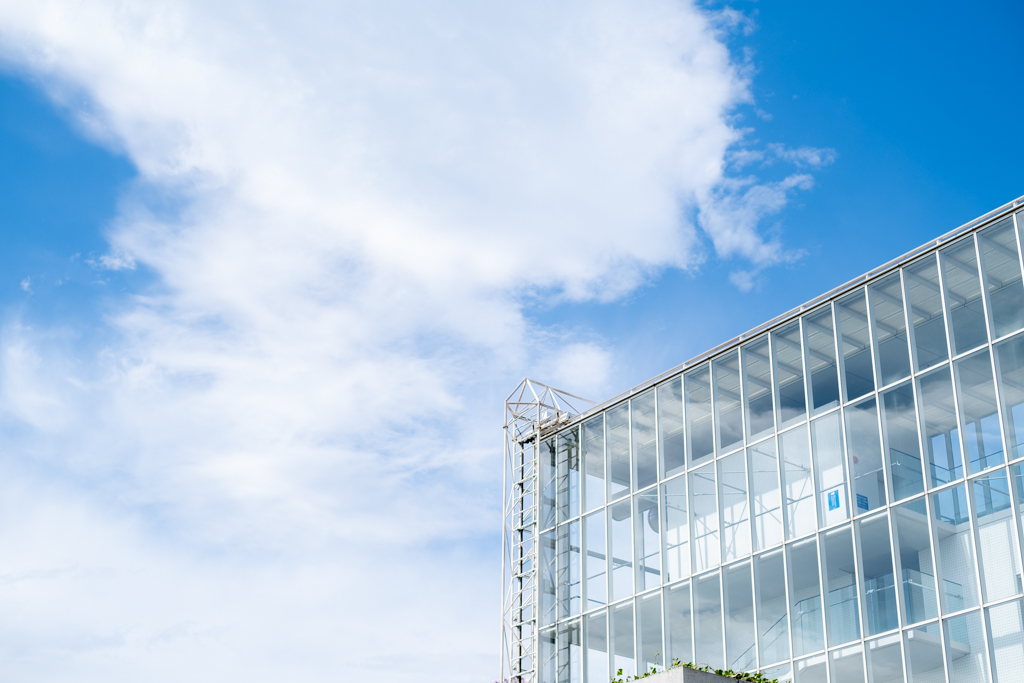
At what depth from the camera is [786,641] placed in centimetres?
2806

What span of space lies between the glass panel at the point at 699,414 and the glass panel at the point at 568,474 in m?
5.27

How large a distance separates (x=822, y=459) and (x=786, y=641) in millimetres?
4739

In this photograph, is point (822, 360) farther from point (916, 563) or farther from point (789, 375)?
point (916, 563)

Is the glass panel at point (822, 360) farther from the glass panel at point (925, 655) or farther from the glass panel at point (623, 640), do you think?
the glass panel at point (623, 640)

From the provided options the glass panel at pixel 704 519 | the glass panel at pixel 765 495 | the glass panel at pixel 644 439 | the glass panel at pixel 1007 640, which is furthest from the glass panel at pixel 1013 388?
the glass panel at pixel 644 439

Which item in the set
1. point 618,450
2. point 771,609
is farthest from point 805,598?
point 618,450

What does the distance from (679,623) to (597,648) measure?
349 centimetres

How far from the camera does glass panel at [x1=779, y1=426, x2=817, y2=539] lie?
94.4 feet

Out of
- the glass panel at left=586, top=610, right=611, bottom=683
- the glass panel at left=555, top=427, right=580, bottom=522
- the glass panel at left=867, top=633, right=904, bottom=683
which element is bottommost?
the glass panel at left=867, top=633, right=904, bottom=683

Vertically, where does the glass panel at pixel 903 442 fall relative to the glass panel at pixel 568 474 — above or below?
below

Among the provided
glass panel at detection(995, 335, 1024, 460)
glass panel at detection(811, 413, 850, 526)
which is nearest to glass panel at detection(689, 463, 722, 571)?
glass panel at detection(811, 413, 850, 526)

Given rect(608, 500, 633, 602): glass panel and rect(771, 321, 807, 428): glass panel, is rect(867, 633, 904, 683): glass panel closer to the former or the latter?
rect(771, 321, 807, 428): glass panel

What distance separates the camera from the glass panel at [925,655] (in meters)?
24.4

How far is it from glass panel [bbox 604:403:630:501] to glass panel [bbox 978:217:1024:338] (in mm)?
12772
